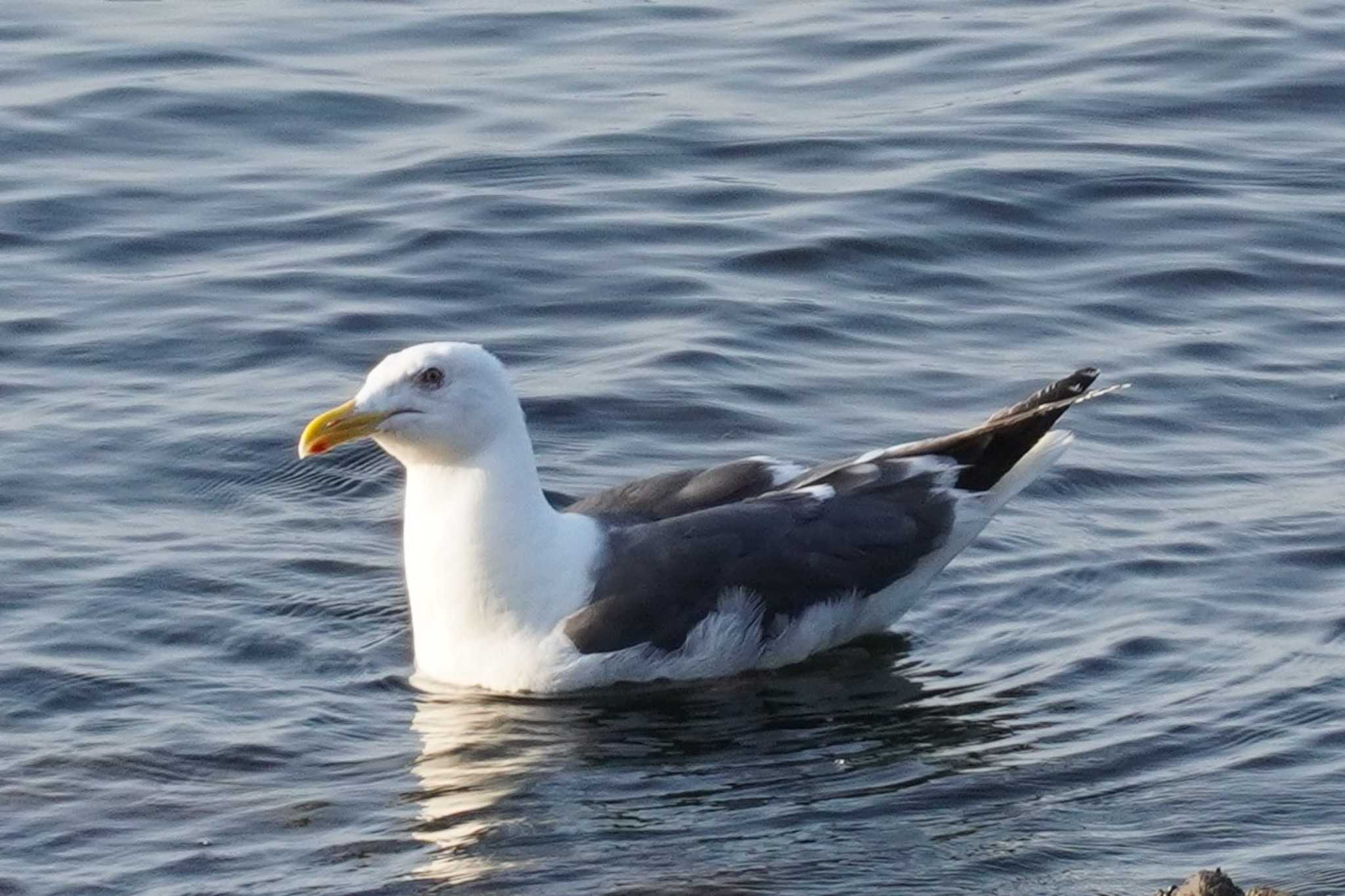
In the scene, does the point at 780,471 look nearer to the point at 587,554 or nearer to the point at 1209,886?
the point at 587,554

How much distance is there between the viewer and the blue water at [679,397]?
7.63m

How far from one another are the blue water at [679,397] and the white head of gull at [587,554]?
0.19 metres

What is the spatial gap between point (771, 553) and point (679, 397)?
2586 millimetres

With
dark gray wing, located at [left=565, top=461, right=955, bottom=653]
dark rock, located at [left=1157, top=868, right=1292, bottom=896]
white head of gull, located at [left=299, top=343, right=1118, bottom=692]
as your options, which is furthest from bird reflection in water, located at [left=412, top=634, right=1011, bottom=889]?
dark rock, located at [left=1157, top=868, right=1292, bottom=896]

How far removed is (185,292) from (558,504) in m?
3.24

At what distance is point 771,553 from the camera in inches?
356

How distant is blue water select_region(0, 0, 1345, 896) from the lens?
7.63 m

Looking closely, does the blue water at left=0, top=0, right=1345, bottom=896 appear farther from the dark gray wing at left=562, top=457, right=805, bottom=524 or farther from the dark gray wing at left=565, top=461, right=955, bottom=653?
the dark gray wing at left=562, top=457, right=805, bottom=524

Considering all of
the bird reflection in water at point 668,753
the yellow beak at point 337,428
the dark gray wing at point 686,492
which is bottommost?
the bird reflection in water at point 668,753

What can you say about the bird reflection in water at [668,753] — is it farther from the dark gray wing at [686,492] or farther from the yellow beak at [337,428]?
the yellow beak at [337,428]

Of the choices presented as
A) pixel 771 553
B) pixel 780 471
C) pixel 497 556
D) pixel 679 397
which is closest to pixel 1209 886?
pixel 771 553

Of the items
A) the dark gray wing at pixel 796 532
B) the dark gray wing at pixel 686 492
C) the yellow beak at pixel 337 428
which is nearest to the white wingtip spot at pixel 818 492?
the dark gray wing at pixel 796 532

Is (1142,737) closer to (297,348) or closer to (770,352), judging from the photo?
(770,352)

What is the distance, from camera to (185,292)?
42.4 ft
